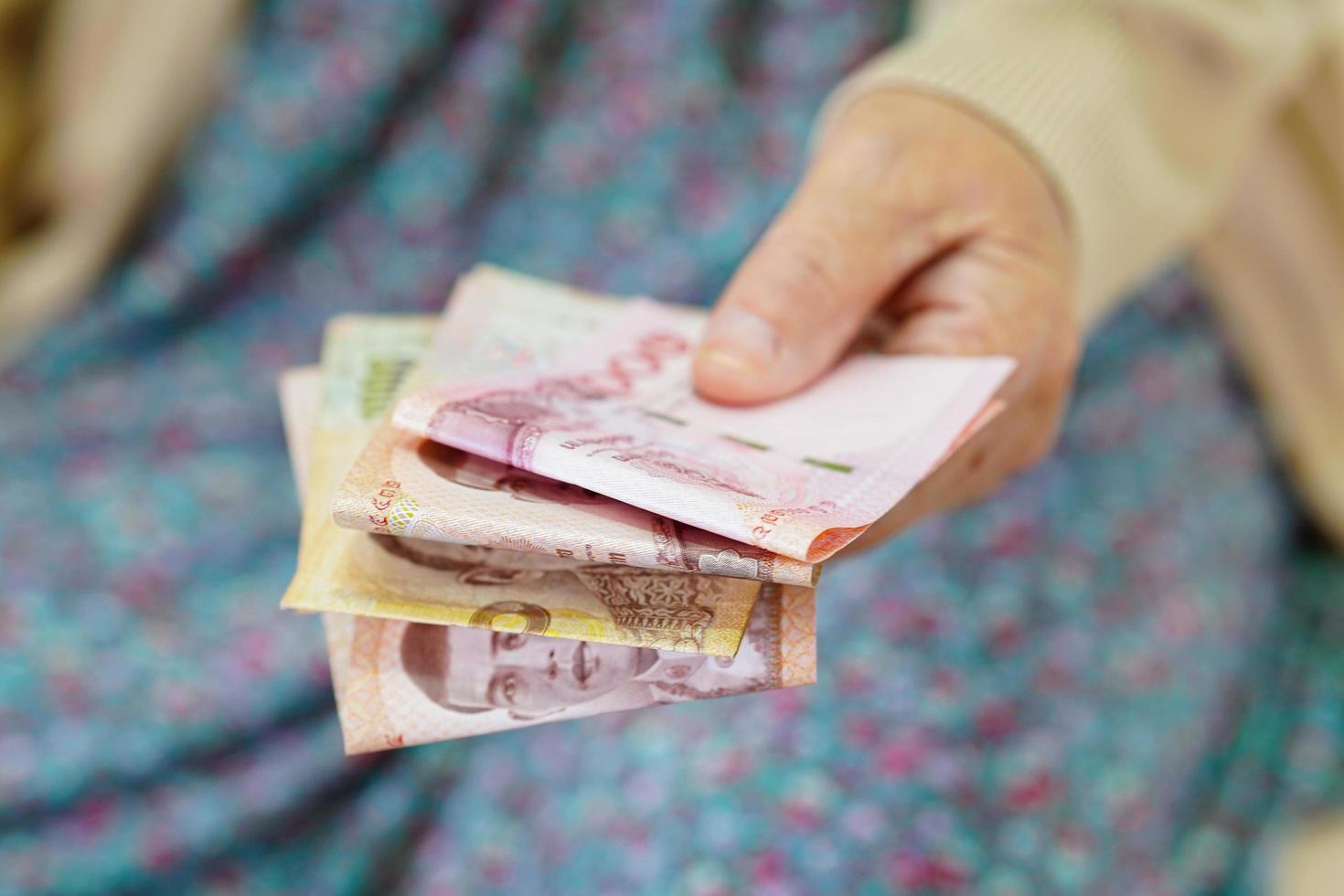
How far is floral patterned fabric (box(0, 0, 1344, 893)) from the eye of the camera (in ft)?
2.46

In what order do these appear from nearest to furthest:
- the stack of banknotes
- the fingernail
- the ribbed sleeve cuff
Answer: the stack of banknotes < the fingernail < the ribbed sleeve cuff

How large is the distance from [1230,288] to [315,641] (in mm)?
975

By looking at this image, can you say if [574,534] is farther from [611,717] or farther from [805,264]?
[611,717]

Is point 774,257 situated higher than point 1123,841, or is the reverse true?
point 774,257

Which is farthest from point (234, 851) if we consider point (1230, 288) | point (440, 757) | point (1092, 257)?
point (1230, 288)

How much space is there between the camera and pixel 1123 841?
0.78 m

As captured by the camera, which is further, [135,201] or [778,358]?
[135,201]

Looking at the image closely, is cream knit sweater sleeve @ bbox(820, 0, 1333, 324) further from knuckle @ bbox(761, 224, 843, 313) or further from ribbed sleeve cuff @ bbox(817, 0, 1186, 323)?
knuckle @ bbox(761, 224, 843, 313)

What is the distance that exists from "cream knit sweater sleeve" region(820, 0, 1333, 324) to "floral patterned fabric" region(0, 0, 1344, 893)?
210mm

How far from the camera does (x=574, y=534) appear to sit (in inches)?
17.4

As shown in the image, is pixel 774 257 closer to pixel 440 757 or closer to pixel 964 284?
pixel 964 284

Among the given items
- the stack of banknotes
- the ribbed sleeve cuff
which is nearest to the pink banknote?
the stack of banknotes

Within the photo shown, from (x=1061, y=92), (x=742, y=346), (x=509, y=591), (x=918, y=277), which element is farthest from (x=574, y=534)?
(x=1061, y=92)

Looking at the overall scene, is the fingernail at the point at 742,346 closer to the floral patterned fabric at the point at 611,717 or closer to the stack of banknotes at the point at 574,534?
the stack of banknotes at the point at 574,534
